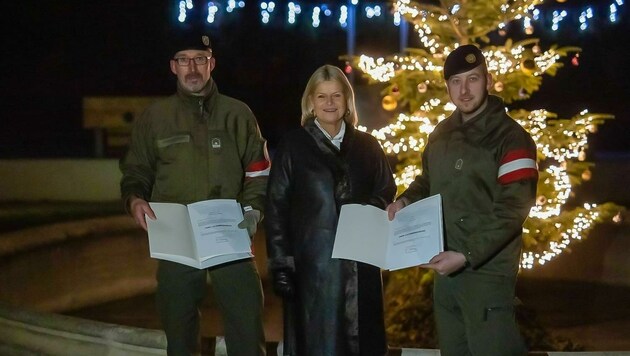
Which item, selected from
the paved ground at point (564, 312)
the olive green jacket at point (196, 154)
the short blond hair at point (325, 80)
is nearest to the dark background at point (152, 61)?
the paved ground at point (564, 312)

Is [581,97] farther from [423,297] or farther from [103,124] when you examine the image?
[423,297]

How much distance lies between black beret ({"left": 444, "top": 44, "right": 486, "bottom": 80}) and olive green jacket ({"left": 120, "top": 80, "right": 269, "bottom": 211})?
100 cm

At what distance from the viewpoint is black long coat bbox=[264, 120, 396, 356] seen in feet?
13.9

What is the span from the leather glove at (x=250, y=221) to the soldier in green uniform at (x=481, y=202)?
845mm

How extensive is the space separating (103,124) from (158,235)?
44.3 feet

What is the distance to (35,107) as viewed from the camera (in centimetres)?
2588

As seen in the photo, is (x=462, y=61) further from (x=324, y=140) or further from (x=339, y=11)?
(x=339, y=11)

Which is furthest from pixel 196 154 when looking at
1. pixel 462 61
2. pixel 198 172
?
pixel 462 61

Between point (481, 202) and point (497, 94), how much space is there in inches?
106

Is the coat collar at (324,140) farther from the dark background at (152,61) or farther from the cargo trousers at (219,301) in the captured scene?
the dark background at (152,61)

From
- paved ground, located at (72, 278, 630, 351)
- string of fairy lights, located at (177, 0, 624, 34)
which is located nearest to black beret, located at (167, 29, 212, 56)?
paved ground, located at (72, 278, 630, 351)

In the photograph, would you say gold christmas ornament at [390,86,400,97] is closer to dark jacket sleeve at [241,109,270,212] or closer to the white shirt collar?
dark jacket sleeve at [241,109,270,212]

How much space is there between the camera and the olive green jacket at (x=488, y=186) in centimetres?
387

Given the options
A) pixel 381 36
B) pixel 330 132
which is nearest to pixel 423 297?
pixel 330 132
